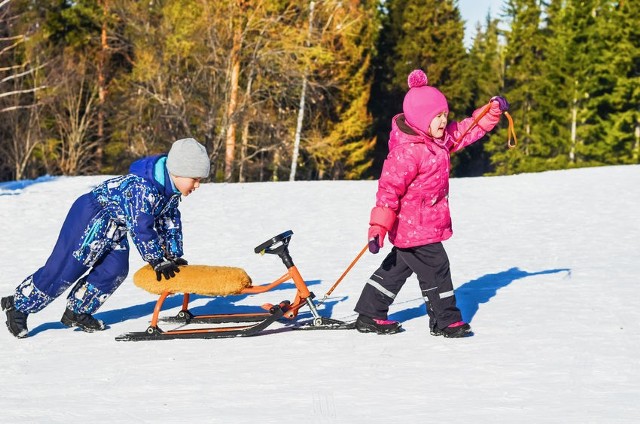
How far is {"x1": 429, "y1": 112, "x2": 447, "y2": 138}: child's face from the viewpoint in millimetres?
4906

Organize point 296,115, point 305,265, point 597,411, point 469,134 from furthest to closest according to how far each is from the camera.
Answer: point 296,115 < point 305,265 < point 469,134 < point 597,411

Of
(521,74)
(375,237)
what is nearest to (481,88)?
(521,74)

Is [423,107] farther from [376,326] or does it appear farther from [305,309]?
[305,309]

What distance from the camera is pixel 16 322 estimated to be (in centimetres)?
521

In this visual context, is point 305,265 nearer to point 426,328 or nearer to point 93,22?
point 426,328

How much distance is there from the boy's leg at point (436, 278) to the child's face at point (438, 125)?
661 mm

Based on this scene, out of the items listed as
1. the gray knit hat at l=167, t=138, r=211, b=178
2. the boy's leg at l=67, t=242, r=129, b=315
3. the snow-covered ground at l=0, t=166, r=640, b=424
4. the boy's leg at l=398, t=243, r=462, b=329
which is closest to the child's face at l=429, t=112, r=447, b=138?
the boy's leg at l=398, t=243, r=462, b=329

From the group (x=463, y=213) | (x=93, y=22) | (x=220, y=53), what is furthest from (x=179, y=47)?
(x=463, y=213)

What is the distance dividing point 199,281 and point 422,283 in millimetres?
1354

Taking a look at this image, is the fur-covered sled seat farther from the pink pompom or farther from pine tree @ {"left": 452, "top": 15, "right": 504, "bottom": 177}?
pine tree @ {"left": 452, "top": 15, "right": 504, "bottom": 177}

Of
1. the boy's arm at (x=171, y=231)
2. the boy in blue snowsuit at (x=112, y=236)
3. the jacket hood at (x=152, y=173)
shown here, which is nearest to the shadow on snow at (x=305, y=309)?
the boy in blue snowsuit at (x=112, y=236)

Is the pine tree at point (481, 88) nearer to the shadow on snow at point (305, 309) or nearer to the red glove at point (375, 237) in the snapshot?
the shadow on snow at point (305, 309)

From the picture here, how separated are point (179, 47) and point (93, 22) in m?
9.87

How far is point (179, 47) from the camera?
27.8 meters
